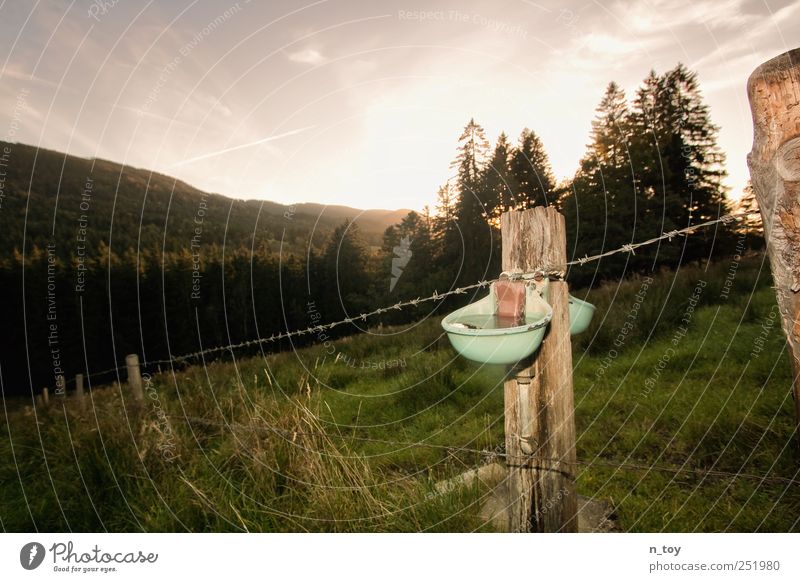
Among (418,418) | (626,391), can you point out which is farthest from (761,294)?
(418,418)

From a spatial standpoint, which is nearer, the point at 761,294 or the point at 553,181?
the point at 761,294

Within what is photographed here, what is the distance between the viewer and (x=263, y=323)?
22.8 metres

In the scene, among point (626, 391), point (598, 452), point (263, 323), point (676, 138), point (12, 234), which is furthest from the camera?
point (12, 234)

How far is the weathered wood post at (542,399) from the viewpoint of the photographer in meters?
1.59

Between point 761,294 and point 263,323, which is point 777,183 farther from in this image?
point 263,323

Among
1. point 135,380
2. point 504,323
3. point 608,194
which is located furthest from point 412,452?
point 608,194

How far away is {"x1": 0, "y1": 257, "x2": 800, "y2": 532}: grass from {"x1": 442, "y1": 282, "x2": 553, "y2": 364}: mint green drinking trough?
35.6 inches

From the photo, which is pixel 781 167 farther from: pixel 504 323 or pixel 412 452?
pixel 412 452

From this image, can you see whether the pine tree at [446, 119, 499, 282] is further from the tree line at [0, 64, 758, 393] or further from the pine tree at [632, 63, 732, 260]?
the pine tree at [632, 63, 732, 260]

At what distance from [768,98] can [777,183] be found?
0.82ft

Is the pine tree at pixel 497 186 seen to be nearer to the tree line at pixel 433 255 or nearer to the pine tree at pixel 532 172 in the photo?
→ the tree line at pixel 433 255

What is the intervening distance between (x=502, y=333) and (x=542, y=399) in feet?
1.60

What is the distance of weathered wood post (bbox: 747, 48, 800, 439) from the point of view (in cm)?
116
